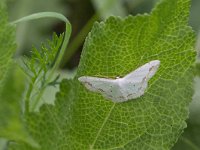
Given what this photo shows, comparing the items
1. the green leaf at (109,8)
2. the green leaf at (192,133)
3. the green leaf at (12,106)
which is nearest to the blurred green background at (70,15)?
the green leaf at (109,8)

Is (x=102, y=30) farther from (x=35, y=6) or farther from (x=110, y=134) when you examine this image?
(x=35, y=6)

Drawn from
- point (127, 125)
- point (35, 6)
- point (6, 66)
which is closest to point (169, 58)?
point (127, 125)

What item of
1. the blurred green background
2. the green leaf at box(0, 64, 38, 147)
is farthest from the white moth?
the blurred green background

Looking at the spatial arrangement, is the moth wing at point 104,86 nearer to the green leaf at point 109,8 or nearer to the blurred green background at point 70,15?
the green leaf at point 109,8

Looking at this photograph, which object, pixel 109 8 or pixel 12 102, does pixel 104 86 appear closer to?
pixel 12 102

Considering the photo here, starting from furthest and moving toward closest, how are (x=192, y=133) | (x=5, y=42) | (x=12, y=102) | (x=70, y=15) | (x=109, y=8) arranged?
1. (x=70, y=15)
2. (x=109, y=8)
3. (x=192, y=133)
4. (x=5, y=42)
5. (x=12, y=102)

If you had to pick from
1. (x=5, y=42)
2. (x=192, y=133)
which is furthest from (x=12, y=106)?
(x=192, y=133)

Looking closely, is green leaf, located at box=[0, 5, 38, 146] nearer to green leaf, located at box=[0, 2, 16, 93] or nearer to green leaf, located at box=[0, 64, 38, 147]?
green leaf, located at box=[0, 64, 38, 147]

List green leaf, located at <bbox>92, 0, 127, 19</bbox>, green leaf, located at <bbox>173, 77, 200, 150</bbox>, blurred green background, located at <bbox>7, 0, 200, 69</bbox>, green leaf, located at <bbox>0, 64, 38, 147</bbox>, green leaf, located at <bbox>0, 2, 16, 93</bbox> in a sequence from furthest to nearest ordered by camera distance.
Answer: blurred green background, located at <bbox>7, 0, 200, 69</bbox> → green leaf, located at <bbox>92, 0, 127, 19</bbox> → green leaf, located at <bbox>173, 77, 200, 150</bbox> → green leaf, located at <bbox>0, 2, 16, 93</bbox> → green leaf, located at <bbox>0, 64, 38, 147</bbox>

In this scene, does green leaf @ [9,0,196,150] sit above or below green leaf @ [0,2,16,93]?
below
